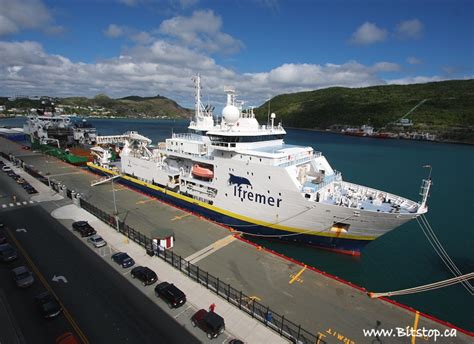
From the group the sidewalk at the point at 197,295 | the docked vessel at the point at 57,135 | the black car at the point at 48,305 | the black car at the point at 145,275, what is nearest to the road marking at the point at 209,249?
the sidewalk at the point at 197,295

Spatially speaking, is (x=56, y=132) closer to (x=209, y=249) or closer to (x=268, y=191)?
(x=209, y=249)

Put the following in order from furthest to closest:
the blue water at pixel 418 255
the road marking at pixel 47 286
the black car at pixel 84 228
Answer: the black car at pixel 84 228
the blue water at pixel 418 255
the road marking at pixel 47 286

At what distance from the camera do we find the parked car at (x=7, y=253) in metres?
18.5

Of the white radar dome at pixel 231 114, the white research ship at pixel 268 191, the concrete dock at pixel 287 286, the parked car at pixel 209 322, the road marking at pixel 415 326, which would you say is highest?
the white radar dome at pixel 231 114

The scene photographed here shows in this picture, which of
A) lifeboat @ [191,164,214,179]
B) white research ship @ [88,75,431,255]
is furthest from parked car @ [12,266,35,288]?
lifeboat @ [191,164,214,179]

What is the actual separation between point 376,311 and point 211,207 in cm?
1792

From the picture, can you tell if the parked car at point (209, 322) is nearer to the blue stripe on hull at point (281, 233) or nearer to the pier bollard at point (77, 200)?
the blue stripe on hull at point (281, 233)

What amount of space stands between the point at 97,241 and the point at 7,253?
6.02 m

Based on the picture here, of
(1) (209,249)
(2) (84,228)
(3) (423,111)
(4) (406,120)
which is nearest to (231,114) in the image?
(1) (209,249)

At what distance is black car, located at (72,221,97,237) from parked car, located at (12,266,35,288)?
5.88 m

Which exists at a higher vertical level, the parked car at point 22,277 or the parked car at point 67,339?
the parked car at point 22,277

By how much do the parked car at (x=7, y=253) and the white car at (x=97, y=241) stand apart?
5017mm

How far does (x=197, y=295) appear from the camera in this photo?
1617 centimetres

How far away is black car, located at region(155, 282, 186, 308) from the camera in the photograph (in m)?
14.8
